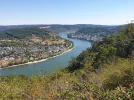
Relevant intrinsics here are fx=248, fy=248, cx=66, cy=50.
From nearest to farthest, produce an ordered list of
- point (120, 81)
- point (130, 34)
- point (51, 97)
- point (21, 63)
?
point (51, 97) < point (120, 81) < point (130, 34) < point (21, 63)

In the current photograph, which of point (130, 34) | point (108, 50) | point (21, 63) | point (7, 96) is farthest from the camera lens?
point (21, 63)

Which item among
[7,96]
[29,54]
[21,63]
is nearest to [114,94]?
[7,96]

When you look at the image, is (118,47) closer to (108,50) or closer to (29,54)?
(108,50)

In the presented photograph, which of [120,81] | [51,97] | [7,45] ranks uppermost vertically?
[51,97]

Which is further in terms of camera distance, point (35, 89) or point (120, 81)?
point (120, 81)

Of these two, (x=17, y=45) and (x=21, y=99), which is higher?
(x=21, y=99)

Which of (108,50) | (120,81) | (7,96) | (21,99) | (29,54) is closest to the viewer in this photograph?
(21,99)

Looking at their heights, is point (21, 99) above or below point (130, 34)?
above

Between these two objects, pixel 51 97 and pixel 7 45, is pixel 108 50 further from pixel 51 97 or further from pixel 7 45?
pixel 7 45

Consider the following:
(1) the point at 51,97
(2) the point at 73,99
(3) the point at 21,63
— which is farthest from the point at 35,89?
(3) the point at 21,63
